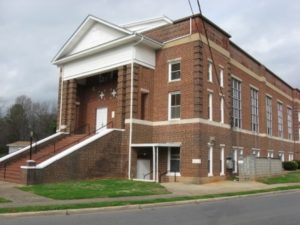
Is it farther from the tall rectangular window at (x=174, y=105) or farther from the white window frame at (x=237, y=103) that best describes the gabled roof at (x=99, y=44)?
the white window frame at (x=237, y=103)

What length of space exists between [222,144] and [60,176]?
12.0 metres

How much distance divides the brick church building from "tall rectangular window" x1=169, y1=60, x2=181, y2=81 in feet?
0.24

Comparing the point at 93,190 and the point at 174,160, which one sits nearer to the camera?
the point at 93,190

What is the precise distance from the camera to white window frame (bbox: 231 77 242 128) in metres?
33.5

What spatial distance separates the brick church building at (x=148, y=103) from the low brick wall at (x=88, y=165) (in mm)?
55

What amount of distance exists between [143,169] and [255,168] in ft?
26.7

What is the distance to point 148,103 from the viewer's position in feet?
91.5

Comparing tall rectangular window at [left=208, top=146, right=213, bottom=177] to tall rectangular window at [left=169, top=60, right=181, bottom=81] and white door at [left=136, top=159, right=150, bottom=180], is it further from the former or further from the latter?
tall rectangular window at [left=169, top=60, right=181, bottom=81]

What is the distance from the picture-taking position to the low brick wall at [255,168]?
91.5ft

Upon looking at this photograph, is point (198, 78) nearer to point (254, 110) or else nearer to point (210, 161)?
point (210, 161)

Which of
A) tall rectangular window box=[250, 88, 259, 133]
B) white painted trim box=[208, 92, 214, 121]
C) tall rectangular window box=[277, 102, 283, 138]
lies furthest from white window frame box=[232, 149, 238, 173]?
tall rectangular window box=[277, 102, 283, 138]

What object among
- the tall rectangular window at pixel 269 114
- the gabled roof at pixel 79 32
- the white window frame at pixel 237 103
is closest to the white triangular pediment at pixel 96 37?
the gabled roof at pixel 79 32

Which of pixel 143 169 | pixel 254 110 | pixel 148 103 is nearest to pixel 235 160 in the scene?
pixel 143 169

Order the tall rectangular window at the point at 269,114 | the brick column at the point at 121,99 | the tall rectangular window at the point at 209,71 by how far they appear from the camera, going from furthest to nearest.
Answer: the tall rectangular window at the point at 269,114 → the tall rectangular window at the point at 209,71 → the brick column at the point at 121,99
